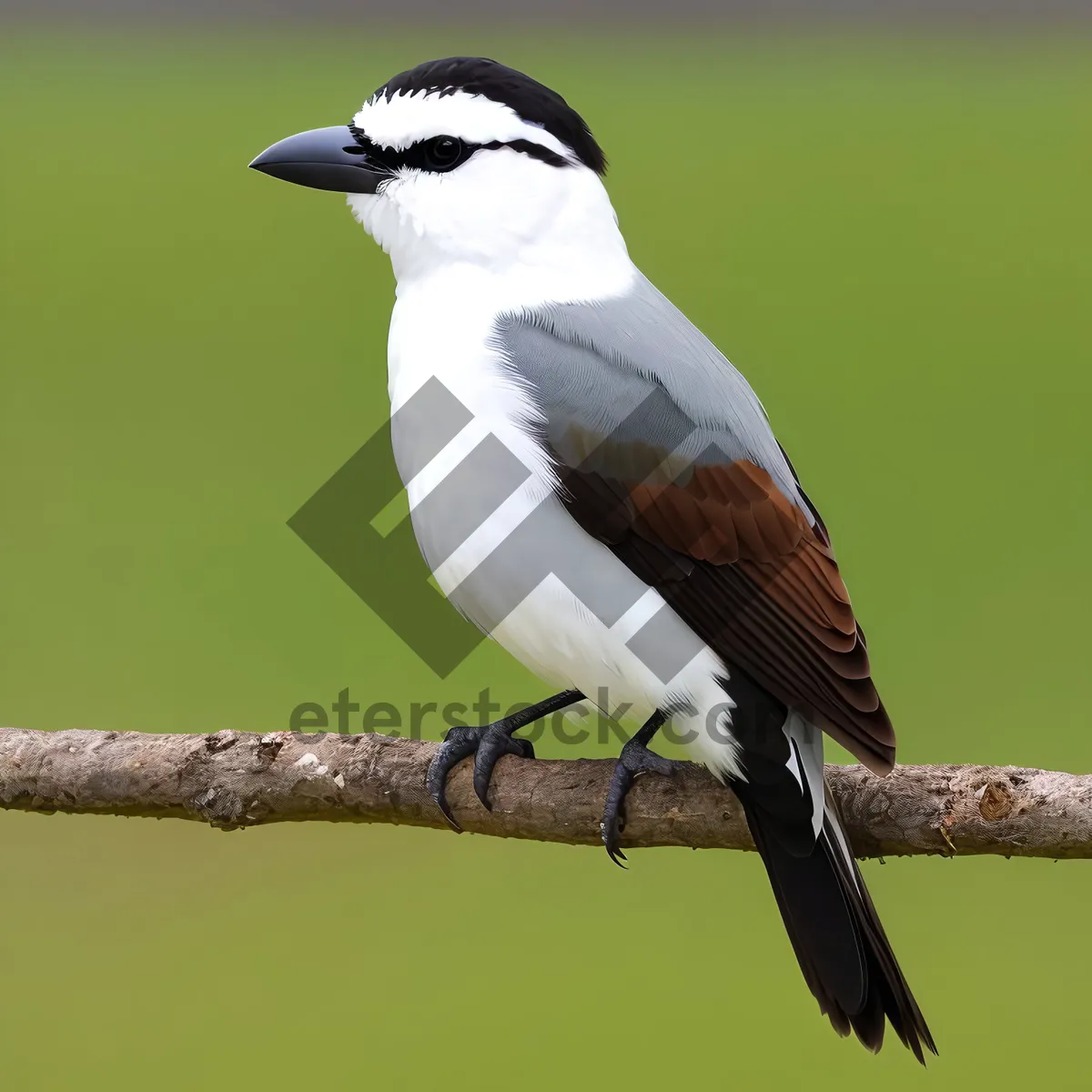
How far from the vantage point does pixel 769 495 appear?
2.12 m

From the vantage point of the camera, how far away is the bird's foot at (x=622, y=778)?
2.10m

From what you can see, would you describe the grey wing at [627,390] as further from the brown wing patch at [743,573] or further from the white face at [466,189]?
the white face at [466,189]

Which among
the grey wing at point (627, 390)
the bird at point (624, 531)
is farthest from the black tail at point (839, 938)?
the grey wing at point (627, 390)

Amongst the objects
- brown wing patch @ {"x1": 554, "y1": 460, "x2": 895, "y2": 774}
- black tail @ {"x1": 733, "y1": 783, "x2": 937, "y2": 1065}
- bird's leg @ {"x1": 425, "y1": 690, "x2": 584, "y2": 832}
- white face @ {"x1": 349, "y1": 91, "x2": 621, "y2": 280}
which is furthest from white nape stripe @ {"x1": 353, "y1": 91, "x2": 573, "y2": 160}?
black tail @ {"x1": 733, "y1": 783, "x2": 937, "y2": 1065}

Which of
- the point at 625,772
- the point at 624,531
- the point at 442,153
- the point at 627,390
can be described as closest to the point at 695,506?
the point at 624,531

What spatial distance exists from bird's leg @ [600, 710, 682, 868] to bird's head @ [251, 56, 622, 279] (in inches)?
34.1

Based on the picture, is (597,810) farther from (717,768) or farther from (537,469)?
(537,469)

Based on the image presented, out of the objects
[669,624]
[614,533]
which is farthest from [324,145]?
[669,624]

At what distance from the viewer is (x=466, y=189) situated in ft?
7.36

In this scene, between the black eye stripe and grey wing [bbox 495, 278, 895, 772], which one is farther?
the black eye stripe

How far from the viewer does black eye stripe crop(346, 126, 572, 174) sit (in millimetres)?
2240

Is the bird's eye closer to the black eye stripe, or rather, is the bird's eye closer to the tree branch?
the black eye stripe

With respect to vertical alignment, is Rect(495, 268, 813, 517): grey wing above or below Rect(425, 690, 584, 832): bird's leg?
above

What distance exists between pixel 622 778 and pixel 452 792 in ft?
1.07
